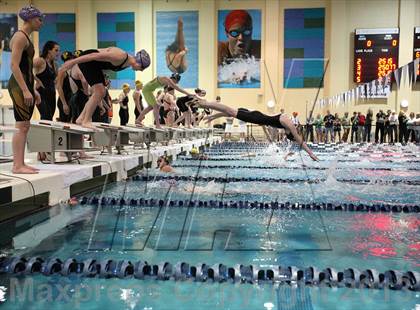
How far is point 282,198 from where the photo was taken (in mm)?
4117

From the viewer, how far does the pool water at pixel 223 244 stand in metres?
1.73

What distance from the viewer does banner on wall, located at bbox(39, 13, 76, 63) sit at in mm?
17938

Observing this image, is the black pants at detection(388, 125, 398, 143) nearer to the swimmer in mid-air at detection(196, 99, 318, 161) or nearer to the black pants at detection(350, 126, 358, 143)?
the black pants at detection(350, 126, 358, 143)

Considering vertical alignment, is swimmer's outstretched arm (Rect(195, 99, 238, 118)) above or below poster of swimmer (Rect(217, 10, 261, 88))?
below

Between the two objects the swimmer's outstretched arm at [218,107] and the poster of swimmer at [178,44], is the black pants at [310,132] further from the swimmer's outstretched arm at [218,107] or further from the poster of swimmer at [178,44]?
the swimmer's outstretched arm at [218,107]

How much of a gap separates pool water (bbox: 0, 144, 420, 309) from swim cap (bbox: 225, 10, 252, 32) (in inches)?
536

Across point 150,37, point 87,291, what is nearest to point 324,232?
point 87,291

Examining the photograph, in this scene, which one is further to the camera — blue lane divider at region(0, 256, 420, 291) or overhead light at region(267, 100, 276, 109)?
overhead light at region(267, 100, 276, 109)

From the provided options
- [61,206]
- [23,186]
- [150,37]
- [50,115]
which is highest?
[150,37]

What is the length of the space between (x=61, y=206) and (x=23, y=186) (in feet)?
1.96

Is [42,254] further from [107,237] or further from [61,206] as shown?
[61,206]

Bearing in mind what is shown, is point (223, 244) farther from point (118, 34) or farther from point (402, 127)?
point (118, 34)

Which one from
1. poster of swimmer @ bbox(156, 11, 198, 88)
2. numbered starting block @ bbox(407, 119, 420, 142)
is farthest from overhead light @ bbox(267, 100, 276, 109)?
numbered starting block @ bbox(407, 119, 420, 142)

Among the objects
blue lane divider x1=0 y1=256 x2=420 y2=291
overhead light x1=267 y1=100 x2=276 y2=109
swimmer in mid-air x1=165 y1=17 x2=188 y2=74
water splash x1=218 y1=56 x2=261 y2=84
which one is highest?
swimmer in mid-air x1=165 y1=17 x2=188 y2=74
